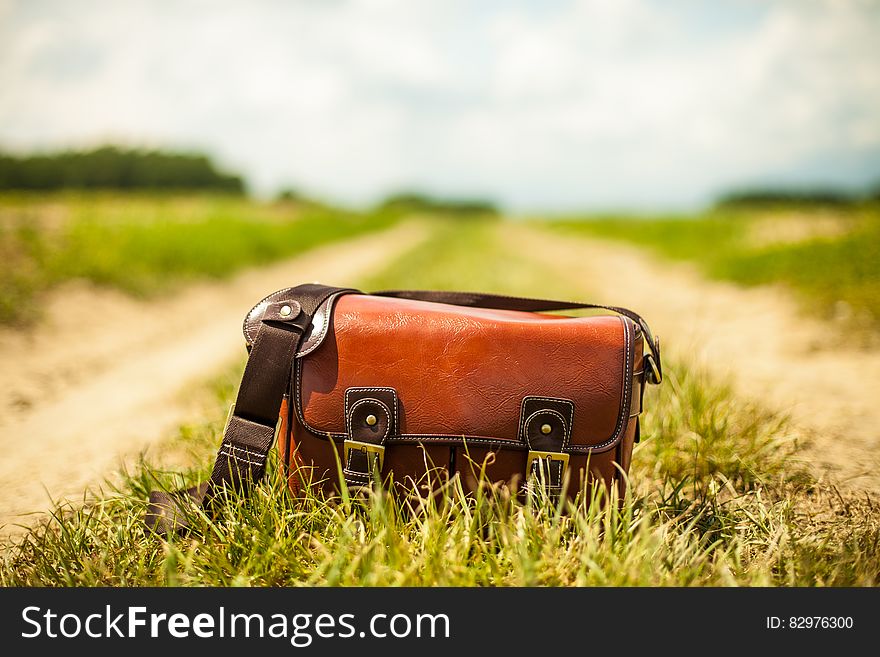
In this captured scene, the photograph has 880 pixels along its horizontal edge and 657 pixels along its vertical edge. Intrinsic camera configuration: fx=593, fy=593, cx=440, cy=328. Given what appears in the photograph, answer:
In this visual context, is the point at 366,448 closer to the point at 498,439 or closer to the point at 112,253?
the point at 498,439

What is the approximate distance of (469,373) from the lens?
1.88m

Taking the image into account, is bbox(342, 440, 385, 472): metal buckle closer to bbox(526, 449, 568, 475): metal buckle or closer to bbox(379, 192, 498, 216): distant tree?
bbox(526, 449, 568, 475): metal buckle

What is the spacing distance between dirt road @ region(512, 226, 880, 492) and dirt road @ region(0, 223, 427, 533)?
125 inches

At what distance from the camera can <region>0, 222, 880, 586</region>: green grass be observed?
5.01ft

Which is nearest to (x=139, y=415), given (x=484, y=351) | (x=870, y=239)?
(x=484, y=351)

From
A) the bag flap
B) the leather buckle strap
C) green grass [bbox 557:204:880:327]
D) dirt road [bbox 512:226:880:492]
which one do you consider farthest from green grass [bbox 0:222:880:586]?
green grass [bbox 557:204:880:327]

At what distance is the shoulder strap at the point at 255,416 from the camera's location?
1.91 metres

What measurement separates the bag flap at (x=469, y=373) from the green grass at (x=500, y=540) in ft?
0.72

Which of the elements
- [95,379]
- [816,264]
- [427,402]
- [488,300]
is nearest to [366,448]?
[427,402]

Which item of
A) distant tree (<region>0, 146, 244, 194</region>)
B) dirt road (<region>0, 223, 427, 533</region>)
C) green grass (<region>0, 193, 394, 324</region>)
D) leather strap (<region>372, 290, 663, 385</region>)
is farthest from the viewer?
distant tree (<region>0, 146, 244, 194</region>)

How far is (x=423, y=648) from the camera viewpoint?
1.35 metres

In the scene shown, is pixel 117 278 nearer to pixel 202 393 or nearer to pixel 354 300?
pixel 202 393

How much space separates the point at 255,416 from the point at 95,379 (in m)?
3.11

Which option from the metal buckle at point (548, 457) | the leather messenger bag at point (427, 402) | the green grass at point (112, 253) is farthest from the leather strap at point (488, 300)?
the green grass at point (112, 253)
